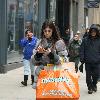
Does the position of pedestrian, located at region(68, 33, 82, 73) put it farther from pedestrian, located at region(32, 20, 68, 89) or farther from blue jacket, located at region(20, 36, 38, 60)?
pedestrian, located at region(32, 20, 68, 89)

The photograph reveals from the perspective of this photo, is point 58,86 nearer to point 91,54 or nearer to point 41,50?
point 41,50

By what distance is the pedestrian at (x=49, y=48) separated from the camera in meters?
7.06

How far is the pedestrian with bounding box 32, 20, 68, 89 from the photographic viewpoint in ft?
23.2

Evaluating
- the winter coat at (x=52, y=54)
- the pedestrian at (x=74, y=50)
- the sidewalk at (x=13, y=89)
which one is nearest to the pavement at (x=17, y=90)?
the sidewalk at (x=13, y=89)

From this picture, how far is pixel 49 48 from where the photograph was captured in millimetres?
7098

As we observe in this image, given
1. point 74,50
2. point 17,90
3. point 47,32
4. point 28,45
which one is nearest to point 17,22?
point 74,50

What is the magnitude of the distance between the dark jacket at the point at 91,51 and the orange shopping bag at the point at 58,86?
15.3 feet

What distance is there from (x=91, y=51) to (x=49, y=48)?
4.71 m

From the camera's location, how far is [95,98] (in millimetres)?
11133

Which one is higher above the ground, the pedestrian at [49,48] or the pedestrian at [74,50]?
the pedestrian at [49,48]

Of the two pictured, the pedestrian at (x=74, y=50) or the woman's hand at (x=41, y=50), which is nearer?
the woman's hand at (x=41, y=50)

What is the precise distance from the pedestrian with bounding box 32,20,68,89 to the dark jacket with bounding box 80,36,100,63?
4.57m

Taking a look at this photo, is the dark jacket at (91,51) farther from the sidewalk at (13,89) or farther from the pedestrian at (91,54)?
the sidewalk at (13,89)

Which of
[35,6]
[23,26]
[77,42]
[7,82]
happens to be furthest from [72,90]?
[35,6]
